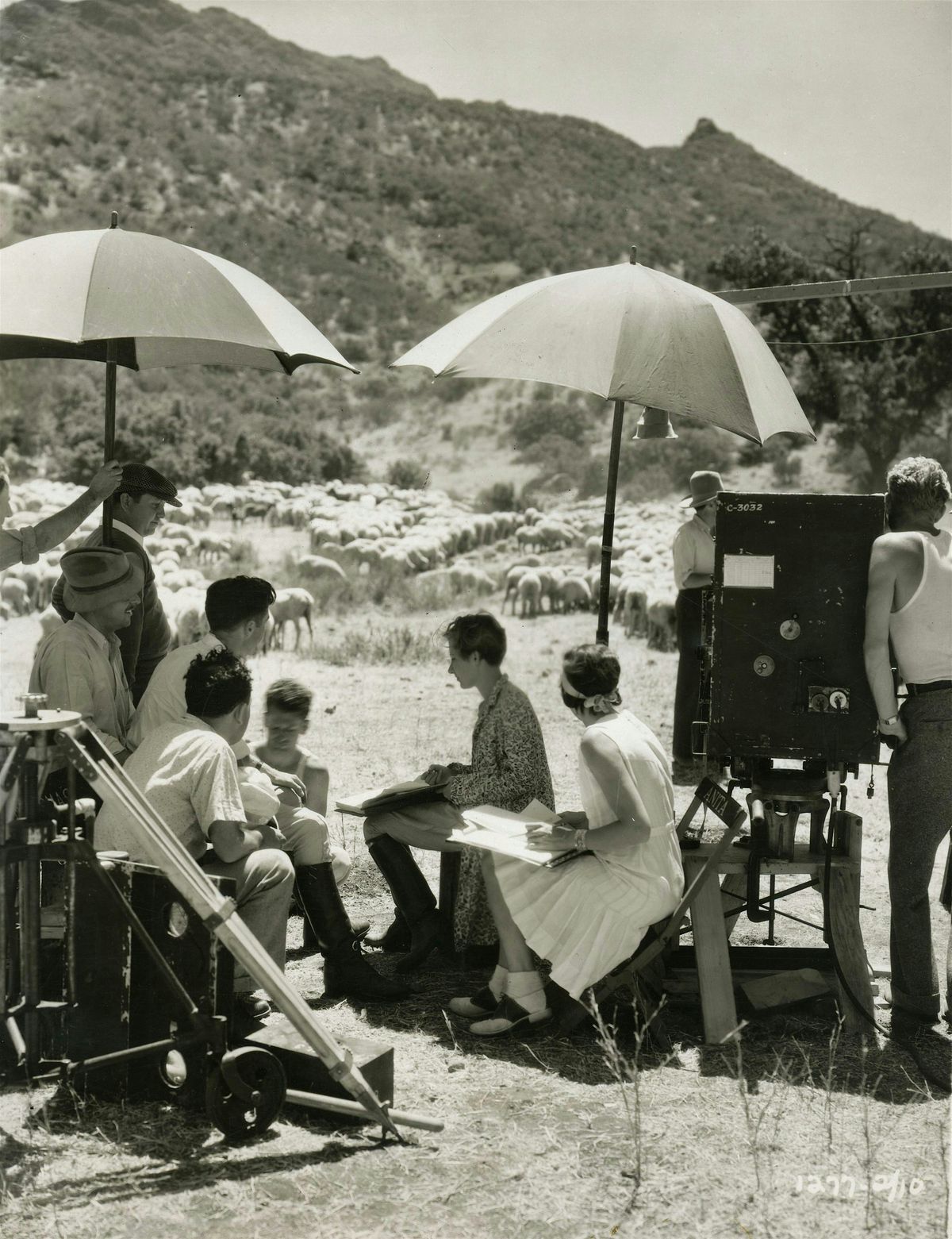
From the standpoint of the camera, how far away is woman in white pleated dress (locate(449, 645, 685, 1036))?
14.0 ft

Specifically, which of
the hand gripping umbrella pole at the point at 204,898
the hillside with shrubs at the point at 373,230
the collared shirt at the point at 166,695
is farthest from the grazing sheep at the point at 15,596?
the hillside with shrubs at the point at 373,230

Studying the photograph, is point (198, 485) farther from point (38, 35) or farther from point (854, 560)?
point (38, 35)

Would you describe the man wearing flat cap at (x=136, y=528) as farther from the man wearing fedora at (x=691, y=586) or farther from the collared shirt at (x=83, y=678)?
the man wearing fedora at (x=691, y=586)

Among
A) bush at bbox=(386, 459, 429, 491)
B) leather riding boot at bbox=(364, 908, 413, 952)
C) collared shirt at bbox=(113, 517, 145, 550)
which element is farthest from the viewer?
bush at bbox=(386, 459, 429, 491)

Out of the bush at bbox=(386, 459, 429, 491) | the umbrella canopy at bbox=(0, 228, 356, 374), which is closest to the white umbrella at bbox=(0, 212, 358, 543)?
the umbrella canopy at bbox=(0, 228, 356, 374)

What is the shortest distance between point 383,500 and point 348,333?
70.6ft

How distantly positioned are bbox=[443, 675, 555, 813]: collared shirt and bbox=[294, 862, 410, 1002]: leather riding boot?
2.05ft

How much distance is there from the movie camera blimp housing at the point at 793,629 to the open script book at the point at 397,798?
1.28m

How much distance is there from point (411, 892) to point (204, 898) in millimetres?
2008

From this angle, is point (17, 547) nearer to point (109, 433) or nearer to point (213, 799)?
point (109, 433)

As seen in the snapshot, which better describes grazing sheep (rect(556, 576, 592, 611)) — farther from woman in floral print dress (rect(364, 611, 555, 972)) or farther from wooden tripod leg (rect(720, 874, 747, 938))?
woman in floral print dress (rect(364, 611, 555, 972))

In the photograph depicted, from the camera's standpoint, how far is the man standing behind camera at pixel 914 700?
4387mm

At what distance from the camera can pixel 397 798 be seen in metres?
5.12

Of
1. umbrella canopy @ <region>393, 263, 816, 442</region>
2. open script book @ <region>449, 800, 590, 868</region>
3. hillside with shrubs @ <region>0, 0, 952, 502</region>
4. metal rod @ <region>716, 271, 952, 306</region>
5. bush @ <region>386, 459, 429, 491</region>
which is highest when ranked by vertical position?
hillside with shrubs @ <region>0, 0, 952, 502</region>
